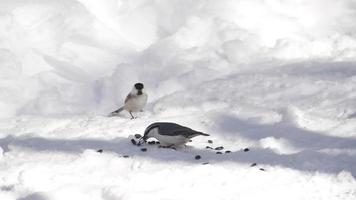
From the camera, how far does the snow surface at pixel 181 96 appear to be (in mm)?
4832

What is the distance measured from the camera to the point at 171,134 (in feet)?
18.5

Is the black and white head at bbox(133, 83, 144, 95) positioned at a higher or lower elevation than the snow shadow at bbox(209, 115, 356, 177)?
higher

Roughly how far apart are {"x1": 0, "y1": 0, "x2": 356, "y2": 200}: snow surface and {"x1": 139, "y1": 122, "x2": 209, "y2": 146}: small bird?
0.12 metres

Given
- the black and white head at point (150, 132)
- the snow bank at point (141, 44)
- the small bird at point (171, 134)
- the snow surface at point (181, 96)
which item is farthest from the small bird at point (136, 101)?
the small bird at point (171, 134)

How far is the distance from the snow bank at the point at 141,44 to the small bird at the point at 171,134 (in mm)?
2217

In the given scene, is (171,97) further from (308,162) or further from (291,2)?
(291,2)

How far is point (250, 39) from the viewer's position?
8.99 meters

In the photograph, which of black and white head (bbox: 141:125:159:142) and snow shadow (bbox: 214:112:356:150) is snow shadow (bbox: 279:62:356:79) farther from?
black and white head (bbox: 141:125:159:142)

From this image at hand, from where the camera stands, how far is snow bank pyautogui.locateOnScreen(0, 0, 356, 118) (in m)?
8.12

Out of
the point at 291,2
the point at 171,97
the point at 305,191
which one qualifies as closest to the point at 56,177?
the point at 305,191

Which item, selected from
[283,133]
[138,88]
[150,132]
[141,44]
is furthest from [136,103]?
[141,44]

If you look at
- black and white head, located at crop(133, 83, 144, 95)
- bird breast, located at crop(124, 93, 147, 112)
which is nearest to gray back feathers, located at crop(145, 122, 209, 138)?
bird breast, located at crop(124, 93, 147, 112)

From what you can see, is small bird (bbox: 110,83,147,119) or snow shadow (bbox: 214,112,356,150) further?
small bird (bbox: 110,83,147,119)

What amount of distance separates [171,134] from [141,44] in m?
4.26
